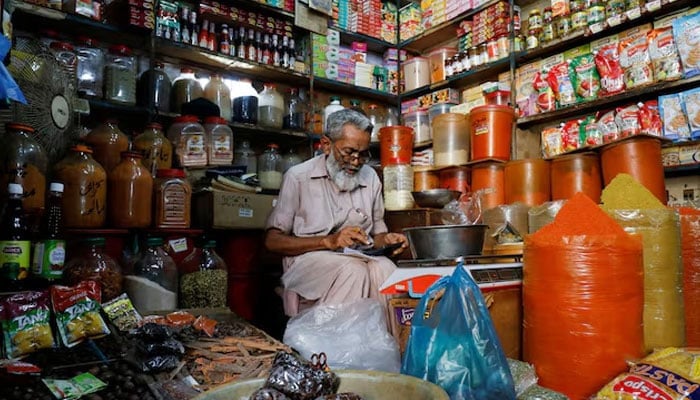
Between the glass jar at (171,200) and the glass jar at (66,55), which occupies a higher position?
the glass jar at (66,55)

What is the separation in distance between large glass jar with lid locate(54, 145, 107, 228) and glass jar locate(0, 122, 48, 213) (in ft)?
0.40

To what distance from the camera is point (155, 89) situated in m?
3.15

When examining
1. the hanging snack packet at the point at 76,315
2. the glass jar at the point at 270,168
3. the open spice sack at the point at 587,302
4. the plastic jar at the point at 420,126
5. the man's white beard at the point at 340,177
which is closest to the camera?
the open spice sack at the point at 587,302

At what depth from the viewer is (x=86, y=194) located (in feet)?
6.84

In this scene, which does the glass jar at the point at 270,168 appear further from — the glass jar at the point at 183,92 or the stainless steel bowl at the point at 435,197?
the stainless steel bowl at the point at 435,197

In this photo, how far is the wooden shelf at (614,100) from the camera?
2721 mm

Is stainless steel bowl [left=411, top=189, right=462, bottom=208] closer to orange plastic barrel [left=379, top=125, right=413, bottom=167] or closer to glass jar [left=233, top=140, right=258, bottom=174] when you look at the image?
orange plastic barrel [left=379, top=125, right=413, bottom=167]

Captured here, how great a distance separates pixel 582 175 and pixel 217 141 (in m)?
2.31

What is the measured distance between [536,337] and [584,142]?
83.1 inches

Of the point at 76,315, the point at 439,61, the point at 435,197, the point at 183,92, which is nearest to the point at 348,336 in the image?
the point at 76,315

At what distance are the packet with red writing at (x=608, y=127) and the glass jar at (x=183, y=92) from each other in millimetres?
2789

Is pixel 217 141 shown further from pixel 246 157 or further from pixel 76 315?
pixel 76 315

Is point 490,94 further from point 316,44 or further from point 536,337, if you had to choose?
point 536,337

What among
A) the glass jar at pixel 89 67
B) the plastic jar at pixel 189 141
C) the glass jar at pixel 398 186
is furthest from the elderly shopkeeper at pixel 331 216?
the glass jar at pixel 89 67
